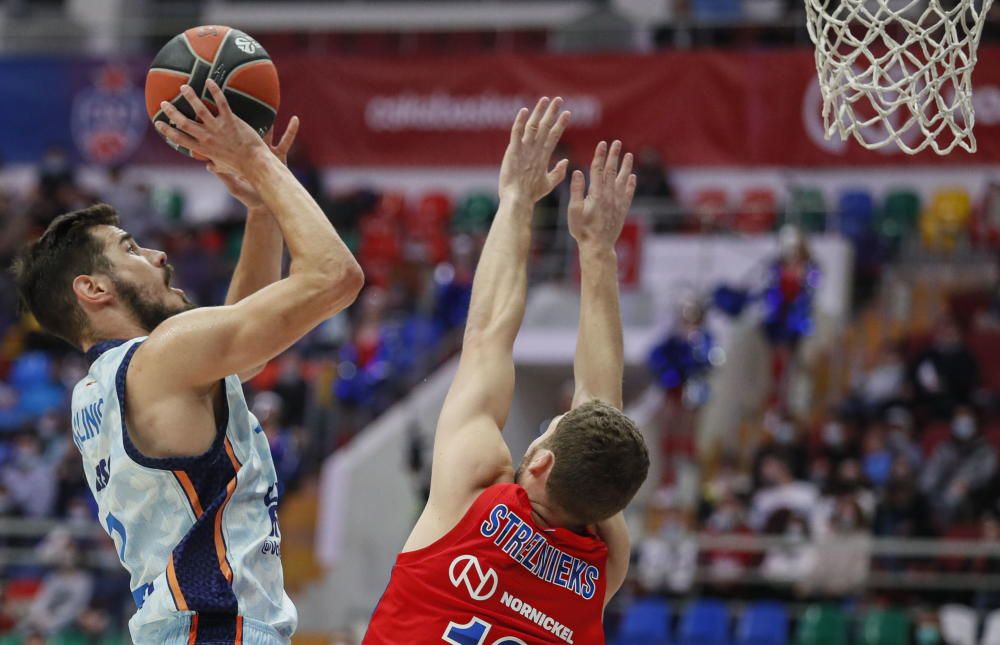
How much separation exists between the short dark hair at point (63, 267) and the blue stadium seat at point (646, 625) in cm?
782

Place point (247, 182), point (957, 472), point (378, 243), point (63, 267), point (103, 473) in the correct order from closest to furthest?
point (103, 473)
point (63, 267)
point (247, 182)
point (957, 472)
point (378, 243)

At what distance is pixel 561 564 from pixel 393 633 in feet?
1.54

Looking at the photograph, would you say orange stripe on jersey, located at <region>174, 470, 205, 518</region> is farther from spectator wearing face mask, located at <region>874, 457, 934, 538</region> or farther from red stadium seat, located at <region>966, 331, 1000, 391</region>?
red stadium seat, located at <region>966, 331, 1000, 391</region>

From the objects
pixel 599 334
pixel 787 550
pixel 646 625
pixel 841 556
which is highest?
pixel 599 334

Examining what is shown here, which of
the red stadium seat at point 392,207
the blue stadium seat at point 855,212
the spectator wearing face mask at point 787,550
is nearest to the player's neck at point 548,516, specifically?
the spectator wearing face mask at point 787,550

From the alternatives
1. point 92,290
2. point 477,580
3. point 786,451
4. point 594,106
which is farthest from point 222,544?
point 594,106

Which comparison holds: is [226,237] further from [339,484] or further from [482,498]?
[482,498]

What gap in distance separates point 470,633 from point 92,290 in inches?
53.7

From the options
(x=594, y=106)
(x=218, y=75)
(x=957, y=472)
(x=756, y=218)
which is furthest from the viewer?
(x=594, y=106)

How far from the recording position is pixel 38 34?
21453mm

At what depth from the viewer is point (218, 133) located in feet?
13.4

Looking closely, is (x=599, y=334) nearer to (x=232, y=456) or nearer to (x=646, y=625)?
→ (x=232, y=456)

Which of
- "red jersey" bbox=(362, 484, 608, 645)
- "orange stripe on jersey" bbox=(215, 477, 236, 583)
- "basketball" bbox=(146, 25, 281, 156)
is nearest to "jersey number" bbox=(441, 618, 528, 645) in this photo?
"red jersey" bbox=(362, 484, 608, 645)

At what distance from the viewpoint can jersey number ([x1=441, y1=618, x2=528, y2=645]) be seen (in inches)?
156
